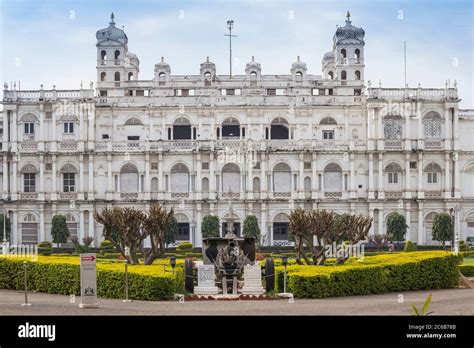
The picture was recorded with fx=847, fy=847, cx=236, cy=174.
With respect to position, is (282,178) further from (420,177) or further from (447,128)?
(447,128)

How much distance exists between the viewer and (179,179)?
66.2m

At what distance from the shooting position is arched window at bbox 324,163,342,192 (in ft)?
217

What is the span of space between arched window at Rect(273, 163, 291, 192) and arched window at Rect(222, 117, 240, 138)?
192 inches

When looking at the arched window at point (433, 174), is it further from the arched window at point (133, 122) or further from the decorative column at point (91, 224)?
the decorative column at point (91, 224)

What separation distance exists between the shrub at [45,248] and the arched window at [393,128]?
88.9ft

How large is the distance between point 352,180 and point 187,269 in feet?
125

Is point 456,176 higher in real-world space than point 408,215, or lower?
higher

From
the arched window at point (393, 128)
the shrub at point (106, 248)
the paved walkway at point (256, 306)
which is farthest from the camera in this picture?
the arched window at point (393, 128)

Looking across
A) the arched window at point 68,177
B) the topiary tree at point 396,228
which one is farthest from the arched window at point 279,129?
the arched window at point 68,177

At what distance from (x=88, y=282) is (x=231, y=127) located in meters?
46.1

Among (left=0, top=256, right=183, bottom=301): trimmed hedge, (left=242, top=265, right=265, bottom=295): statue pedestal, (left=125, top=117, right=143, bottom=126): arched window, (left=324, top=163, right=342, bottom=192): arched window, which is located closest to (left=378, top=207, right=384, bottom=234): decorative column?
(left=324, top=163, right=342, bottom=192): arched window

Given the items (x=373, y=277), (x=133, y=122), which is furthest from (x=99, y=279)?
(x=133, y=122)

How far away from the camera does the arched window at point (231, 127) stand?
2687 inches

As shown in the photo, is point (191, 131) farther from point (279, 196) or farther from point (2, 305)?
point (2, 305)
